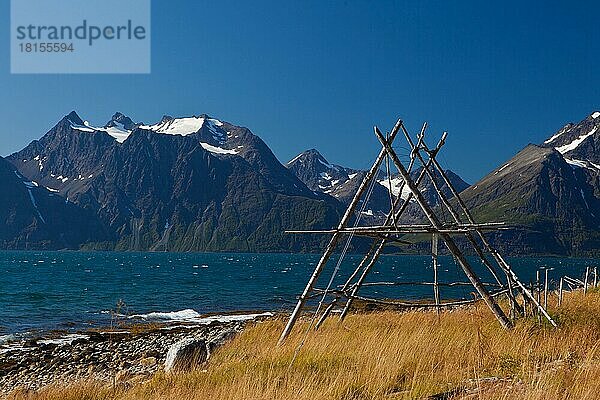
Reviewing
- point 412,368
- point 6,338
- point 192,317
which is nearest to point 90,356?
point 6,338

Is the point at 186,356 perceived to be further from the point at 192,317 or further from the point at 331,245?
the point at 192,317

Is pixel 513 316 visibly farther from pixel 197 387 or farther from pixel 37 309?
pixel 37 309

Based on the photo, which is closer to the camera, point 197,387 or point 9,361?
point 197,387

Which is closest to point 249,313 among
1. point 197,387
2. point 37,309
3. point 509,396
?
point 37,309

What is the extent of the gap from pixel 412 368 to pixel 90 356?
58.0ft

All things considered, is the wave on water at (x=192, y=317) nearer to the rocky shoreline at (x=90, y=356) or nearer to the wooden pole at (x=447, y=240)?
the rocky shoreline at (x=90, y=356)

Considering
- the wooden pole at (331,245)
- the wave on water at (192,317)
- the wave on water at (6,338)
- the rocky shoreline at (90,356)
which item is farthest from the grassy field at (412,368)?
the wave on water at (192,317)

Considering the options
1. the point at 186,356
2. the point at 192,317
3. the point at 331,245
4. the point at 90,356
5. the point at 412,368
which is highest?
the point at 331,245

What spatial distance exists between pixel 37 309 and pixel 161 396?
39.8 m

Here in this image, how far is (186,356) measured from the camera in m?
13.8

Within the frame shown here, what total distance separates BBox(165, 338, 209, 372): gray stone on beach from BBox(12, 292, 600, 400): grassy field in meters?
0.53

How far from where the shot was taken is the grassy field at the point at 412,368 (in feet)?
24.0

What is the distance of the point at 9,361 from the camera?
73.5 ft

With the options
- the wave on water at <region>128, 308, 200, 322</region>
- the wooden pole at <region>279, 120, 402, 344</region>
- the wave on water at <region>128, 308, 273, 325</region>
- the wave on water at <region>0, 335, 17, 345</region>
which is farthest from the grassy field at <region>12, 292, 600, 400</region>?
the wave on water at <region>128, 308, 200, 322</region>
